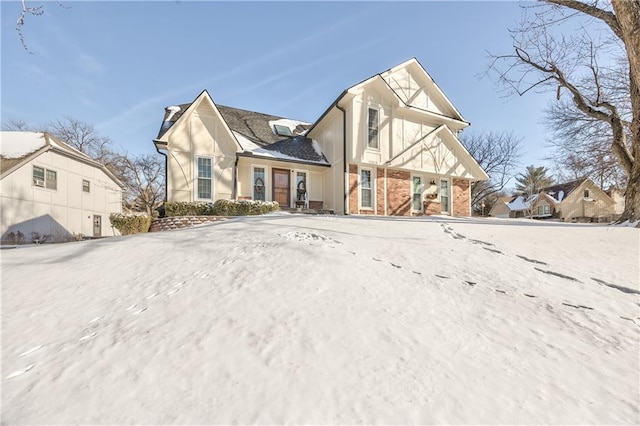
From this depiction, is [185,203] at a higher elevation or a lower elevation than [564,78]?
lower

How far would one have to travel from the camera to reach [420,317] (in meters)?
2.87

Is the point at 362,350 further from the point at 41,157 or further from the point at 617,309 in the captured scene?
the point at 41,157

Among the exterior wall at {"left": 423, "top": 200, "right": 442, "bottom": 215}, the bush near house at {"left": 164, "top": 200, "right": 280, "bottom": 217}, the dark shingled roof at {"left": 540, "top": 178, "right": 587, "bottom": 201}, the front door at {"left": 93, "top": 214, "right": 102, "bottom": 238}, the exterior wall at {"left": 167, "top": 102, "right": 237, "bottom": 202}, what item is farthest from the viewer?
the dark shingled roof at {"left": 540, "top": 178, "right": 587, "bottom": 201}

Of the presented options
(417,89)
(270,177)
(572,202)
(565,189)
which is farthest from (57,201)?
(565,189)

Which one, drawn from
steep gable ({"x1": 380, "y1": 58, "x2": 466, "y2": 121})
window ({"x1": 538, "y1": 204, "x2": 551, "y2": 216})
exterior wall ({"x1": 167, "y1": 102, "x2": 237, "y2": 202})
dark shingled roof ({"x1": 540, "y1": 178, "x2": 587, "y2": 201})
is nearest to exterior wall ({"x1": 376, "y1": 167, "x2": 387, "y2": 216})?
steep gable ({"x1": 380, "y1": 58, "x2": 466, "y2": 121})

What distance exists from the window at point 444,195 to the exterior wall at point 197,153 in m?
10.7

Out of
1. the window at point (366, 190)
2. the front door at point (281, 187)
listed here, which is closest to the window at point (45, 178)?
the front door at point (281, 187)

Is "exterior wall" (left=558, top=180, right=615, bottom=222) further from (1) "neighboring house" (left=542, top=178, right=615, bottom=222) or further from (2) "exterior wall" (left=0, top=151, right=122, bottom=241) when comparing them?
(2) "exterior wall" (left=0, top=151, right=122, bottom=241)

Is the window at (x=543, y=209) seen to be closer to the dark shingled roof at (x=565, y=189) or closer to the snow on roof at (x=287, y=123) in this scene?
the dark shingled roof at (x=565, y=189)

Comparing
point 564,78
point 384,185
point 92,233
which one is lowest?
point 92,233

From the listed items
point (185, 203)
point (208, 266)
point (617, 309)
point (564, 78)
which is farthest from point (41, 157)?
point (564, 78)

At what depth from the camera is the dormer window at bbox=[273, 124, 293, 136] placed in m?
15.7

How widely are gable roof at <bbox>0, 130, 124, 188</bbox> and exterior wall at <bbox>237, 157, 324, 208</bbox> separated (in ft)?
38.7

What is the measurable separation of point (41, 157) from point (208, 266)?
1859 cm
